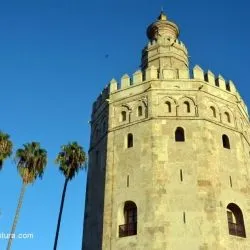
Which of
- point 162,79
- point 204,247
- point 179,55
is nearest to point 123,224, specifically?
point 204,247

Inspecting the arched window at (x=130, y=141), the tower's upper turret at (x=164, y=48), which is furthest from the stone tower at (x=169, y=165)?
the tower's upper turret at (x=164, y=48)

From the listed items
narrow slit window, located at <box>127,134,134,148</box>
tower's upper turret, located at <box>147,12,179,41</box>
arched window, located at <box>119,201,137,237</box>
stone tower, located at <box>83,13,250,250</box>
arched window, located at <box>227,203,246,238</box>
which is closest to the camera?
stone tower, located at <box>83,13,250,250</box>

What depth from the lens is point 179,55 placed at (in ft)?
100

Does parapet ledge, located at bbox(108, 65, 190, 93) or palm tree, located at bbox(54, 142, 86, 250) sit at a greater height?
parapet ledge, located at bbox(108, 65, 190, 93)

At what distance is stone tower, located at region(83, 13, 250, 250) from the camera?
69.9ft

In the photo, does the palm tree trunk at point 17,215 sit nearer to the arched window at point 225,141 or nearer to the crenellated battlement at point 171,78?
the crenellated battlement at point 171,78

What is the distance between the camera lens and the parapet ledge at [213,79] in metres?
26.8

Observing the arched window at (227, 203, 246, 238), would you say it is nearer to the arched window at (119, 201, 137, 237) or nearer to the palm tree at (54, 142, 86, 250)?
the arched window at (119, 201, 137, 237)

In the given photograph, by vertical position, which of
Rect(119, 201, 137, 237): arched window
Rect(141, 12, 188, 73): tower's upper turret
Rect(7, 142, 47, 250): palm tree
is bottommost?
Rect(119, 201, 137, 237): arched window

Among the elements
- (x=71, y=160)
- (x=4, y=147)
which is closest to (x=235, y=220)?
(x=71, y=160)

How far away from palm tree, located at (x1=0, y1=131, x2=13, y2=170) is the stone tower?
16.8 feet

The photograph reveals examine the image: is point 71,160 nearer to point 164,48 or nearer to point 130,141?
point 130,141

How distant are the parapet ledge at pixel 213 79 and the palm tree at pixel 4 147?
12201 mm

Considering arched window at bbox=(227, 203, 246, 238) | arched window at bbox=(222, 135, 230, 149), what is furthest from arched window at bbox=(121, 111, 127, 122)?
arched window at bbox=(227, 203, 246, 238)
